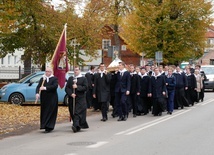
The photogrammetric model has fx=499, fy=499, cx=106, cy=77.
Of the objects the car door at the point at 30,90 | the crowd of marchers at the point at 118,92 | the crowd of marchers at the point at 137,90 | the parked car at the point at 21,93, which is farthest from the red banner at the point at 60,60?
the car door at the point at 30,90

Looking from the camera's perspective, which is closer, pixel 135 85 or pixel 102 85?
pixel 102 85

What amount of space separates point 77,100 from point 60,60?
140 centimetres

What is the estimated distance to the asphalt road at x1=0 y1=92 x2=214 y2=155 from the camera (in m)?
10.1

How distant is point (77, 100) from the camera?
1369 cm

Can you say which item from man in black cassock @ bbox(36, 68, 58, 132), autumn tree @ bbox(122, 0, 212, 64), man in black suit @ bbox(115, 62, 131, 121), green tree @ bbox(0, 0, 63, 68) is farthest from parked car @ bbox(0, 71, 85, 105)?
autumn tree @ bbox(122, 0, 212, 64)

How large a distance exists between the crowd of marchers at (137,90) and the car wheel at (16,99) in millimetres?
3186

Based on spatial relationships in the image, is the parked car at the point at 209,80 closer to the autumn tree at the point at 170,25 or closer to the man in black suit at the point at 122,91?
the autumn tree at the point at 170,25

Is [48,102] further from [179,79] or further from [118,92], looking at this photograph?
[179,79]

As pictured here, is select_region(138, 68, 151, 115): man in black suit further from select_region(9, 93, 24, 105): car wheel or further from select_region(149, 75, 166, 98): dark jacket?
select_region(9, 93, 24, 105): car wheel

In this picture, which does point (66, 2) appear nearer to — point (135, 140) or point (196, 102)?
point (196, 102)

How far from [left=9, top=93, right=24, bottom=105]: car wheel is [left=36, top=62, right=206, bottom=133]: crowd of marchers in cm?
318

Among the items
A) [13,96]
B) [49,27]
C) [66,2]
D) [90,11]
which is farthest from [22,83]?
[90,11]

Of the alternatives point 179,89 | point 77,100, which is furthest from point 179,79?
point 77,100

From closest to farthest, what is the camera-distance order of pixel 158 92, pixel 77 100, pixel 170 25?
pixel 77 100 → pixel 158 92 → pixel 170 25
